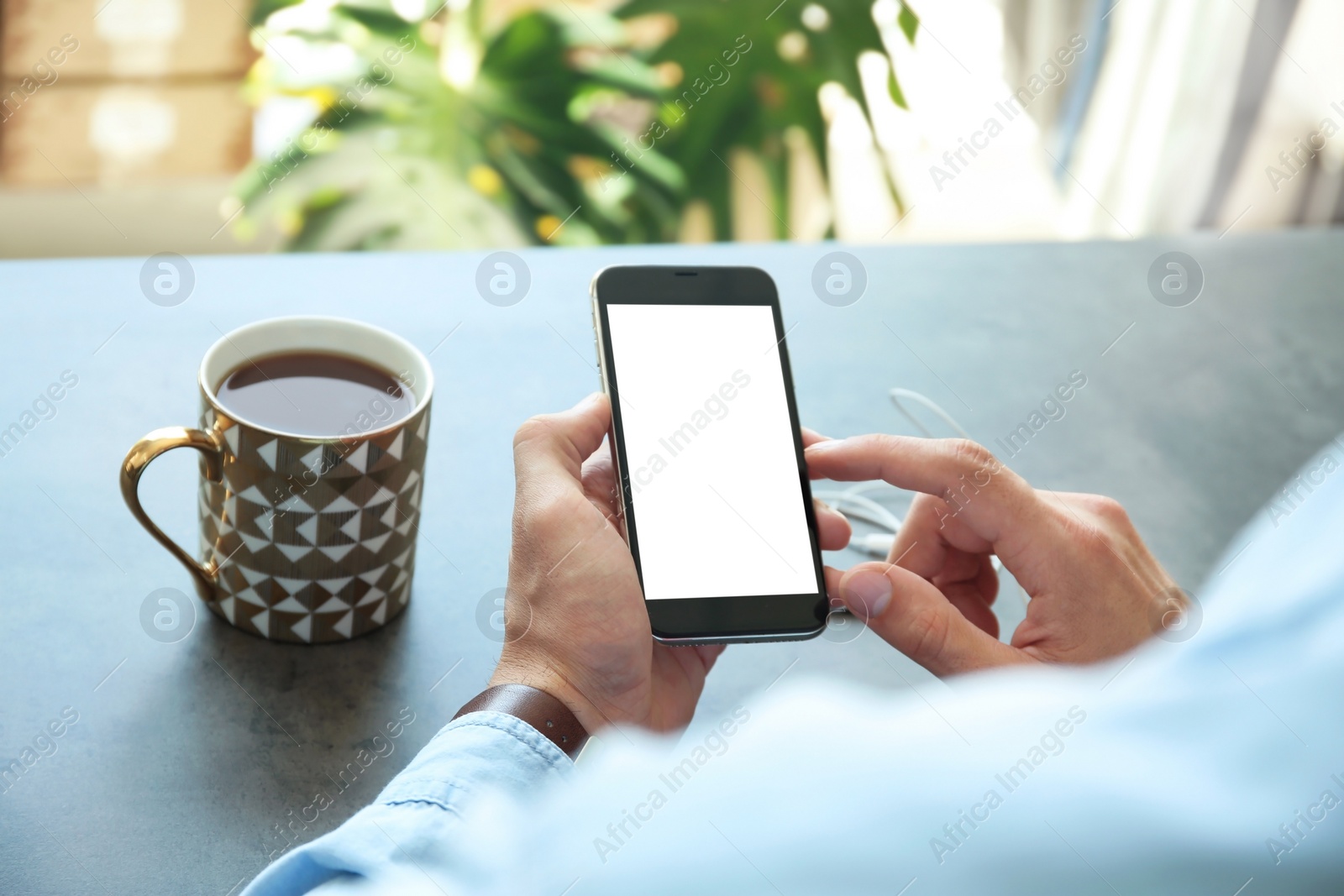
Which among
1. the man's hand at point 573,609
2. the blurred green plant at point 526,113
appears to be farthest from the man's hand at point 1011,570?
the blurred green plant at point 526,113

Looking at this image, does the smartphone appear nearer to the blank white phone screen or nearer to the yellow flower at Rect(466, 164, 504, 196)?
the blank white phone screen

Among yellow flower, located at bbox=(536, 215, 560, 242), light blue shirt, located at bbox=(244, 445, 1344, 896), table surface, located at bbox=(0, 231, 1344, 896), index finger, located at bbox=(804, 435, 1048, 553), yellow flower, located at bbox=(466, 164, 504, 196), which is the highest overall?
light blue shirt, located at bbox=(244, 445, 1344, 896)

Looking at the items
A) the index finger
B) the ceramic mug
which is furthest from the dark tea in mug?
the index finger

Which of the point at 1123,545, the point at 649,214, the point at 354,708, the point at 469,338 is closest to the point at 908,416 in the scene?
the point at 1123,545

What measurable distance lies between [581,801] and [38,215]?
5.55 feet

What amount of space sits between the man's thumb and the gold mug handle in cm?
37

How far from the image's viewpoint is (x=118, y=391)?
83cm

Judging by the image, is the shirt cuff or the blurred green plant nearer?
the shirt cuff

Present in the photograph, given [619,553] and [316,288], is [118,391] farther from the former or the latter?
[619,553]

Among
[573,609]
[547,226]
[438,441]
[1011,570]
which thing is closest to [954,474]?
[1011,570]

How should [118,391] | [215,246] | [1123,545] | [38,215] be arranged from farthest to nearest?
[215,246] → [38,215] → [118,391] → [1123,545]

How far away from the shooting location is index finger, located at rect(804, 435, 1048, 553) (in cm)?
68

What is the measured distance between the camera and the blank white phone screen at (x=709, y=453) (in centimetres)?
67

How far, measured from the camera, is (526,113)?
1.65 metres
